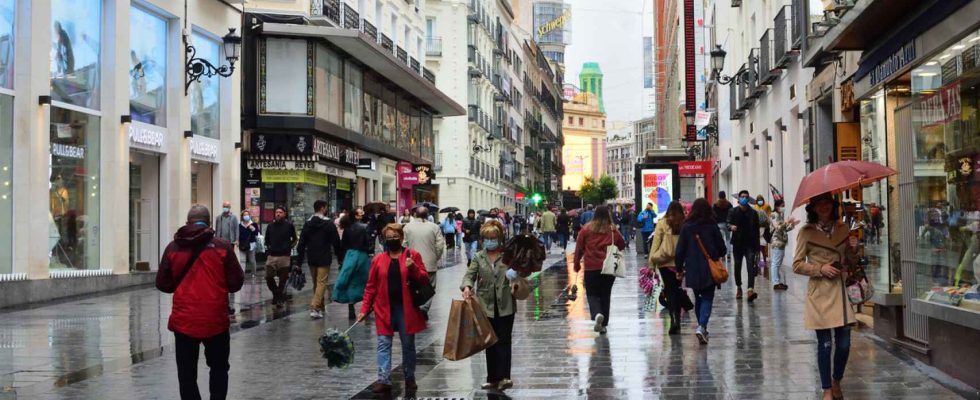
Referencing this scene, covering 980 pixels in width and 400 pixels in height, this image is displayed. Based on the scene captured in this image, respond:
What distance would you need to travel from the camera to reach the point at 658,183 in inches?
1375

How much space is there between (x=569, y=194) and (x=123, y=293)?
122m

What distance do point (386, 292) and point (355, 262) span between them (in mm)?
4944

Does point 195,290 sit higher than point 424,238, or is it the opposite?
Result: point 424,238

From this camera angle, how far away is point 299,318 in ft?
51.9

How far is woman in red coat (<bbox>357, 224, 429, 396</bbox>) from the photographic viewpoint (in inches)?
369

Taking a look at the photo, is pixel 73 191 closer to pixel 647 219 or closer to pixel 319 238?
pixel 319 238

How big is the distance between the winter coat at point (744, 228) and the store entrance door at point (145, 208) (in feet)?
42.7

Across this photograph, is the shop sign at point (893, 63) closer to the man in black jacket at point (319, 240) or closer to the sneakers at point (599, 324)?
the sneakers at point (599, 324)

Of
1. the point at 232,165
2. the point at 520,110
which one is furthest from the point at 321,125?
the point at 520,110

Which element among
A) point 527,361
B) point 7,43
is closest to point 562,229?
point 7,43

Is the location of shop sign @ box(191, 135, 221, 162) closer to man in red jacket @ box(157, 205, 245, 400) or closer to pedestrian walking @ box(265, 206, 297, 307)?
pedestrian walking @ box(265, 206, 297, 307)

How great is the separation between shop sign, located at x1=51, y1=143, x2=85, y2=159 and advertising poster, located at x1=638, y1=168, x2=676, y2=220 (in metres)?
18.2

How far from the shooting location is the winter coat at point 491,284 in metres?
9.34

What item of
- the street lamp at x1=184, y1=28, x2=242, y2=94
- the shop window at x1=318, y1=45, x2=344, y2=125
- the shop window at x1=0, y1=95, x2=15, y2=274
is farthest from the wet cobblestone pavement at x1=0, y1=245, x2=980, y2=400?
the shop window at x1=318, y1=45, x2=344, y2=125
